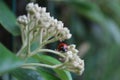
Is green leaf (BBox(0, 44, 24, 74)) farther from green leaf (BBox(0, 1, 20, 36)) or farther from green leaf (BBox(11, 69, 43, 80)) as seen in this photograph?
green leaf (BBox(0, 1, 20, 36))

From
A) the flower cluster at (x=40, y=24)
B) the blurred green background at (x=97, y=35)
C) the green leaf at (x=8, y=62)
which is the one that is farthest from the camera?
the blurred green background at (x=97, y=35)

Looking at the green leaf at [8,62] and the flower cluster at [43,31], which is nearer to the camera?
the green leaf at [8,62]

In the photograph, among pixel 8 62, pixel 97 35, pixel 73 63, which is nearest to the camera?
pixel 8 62

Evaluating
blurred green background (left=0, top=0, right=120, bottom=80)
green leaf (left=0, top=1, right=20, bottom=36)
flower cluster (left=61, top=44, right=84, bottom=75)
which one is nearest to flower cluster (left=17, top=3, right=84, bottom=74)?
flower cluster (left=61, top=44, right=84, bottom=75)

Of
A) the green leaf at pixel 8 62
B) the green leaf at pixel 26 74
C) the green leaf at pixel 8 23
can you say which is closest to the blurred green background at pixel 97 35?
the green leaf at pixel 8 23

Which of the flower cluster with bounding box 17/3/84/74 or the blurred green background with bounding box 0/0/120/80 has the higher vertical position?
the blurred green background with bounding box 0/0/120/80

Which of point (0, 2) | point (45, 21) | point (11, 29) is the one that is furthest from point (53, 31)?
point (0, 2)

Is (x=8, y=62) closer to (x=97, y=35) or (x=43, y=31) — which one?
(x=43, y=31)

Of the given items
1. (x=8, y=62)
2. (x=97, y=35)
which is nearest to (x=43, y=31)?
(x=8, y=62)

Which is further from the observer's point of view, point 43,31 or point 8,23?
point 8,23

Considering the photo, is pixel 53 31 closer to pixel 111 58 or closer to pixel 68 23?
pixel 68 23

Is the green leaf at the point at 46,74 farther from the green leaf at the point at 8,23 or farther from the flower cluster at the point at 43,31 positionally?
the green leaf at the point at 8,23
